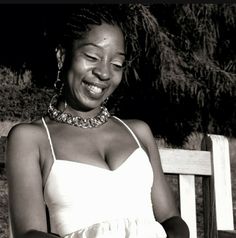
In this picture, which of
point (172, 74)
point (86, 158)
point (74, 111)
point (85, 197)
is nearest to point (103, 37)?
point (74, 111)

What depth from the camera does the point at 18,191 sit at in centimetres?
211

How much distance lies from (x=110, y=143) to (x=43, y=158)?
0.28m

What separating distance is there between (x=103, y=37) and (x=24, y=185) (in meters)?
0.62

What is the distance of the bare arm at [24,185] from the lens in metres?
2.07

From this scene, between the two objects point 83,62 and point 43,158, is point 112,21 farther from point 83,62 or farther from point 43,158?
point 43,158

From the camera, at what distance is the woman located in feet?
6.97

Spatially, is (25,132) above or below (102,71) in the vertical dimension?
below

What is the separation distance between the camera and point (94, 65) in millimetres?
2258

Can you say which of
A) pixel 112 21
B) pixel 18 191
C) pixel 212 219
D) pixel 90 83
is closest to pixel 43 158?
pixel 18 191

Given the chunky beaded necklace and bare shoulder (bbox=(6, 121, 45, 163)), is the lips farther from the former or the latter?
bare shoulder (bbox=(6, 121, 45, 163))

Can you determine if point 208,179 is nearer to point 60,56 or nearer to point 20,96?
point 60,56

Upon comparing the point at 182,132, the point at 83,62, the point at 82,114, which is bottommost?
the point at 182,132

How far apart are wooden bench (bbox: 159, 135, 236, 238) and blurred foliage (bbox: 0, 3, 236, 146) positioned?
235 cm

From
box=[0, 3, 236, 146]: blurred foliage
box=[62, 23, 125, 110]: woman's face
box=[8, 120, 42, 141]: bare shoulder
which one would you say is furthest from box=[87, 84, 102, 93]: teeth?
box=[0, 3, 236, 146]: blurred foliage
